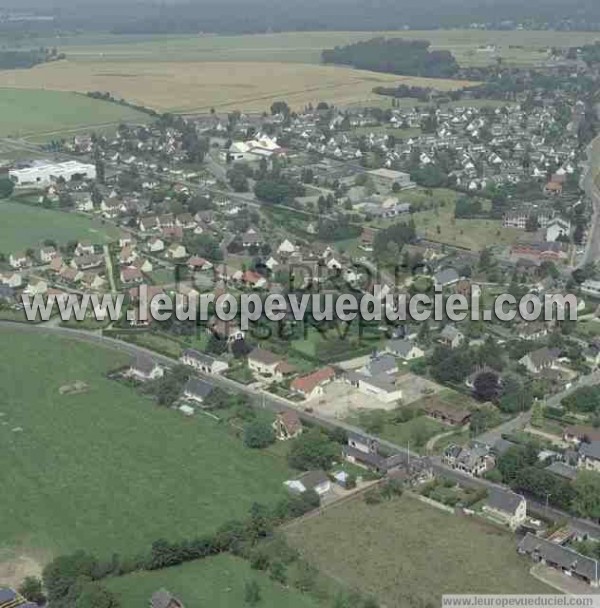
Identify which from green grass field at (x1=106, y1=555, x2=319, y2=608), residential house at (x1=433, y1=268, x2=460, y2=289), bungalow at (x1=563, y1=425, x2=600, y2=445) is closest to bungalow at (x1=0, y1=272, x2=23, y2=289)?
residential house at (x1=433, y1=268, x2=460, y2=289)

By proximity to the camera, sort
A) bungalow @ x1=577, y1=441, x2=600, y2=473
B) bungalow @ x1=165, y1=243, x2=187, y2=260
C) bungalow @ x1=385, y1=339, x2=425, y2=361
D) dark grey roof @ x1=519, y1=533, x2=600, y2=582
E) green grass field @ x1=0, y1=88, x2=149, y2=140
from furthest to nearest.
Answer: green grass field @ x1=0, y1=88, x2=149, y2=140
bungalow @ x1=165, y1=243, x2=187, y2=260
bungalow @ x1=385, y1=339, x2=425, y2=361
bungalow @ x1=577, y1=441, x2=600, y2=473
dark grey roof @ x1=519, y1=533, x2=600, y2=582

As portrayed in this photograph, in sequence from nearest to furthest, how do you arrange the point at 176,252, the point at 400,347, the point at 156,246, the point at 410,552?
the point at 410,552
the point at 400,347
the point at 176,252
the point at 156,246

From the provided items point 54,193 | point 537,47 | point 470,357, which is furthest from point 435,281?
point 537,47

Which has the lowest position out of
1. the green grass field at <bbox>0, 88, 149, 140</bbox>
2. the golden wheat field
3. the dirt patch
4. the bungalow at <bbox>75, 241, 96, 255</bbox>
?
the dirt patch

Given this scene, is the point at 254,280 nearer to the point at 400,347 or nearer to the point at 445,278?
the point at 445,278

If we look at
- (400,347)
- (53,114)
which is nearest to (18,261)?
(400,347)

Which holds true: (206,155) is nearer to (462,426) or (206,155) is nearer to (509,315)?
(509,315)

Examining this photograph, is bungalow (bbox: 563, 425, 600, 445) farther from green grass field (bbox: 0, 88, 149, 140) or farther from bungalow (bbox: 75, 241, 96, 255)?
green grass field (bbox: 0, 88, 149, 140)
